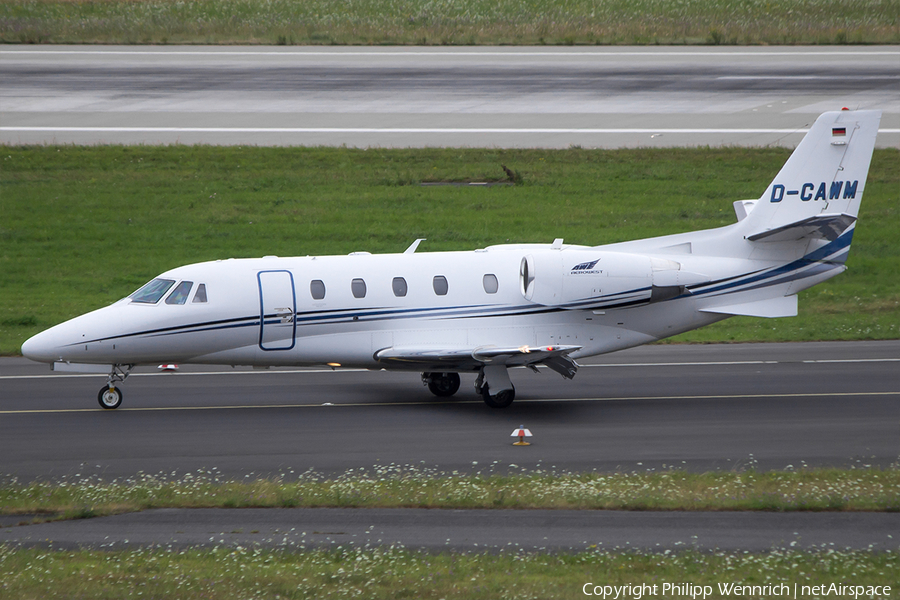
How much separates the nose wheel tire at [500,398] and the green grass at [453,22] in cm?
3729

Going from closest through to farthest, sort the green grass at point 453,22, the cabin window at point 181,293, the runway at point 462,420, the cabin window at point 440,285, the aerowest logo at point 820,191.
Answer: the runway at point 462,420 < the cabin window at point 181,293 < the cabin window at point 440,285 < the aerowest logo at point 820,191 < the green grass at point 453,22

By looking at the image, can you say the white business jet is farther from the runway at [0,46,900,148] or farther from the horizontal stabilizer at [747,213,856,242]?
the runway at [0,46,900,148]

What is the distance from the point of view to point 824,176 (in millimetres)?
21203

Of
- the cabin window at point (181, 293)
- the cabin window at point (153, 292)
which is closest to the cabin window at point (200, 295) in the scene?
the cabin window at point (181, 293)

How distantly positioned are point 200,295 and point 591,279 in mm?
7740

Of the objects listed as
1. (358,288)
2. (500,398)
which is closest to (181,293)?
(358,288)

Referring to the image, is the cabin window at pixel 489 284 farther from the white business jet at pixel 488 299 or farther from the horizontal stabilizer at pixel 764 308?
→ the horizontal stabilizer at pixel 764 308

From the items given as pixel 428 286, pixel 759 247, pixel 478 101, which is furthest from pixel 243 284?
pixel 478 101

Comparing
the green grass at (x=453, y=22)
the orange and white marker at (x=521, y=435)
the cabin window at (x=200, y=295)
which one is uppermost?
the green grass at (x=453, y=22)

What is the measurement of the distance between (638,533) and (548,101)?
3384 centimetres

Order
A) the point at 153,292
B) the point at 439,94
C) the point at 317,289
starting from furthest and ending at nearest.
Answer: the point at 439,94, the point at 317,289, the point at 153,292

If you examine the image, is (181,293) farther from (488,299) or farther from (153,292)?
(488,299)

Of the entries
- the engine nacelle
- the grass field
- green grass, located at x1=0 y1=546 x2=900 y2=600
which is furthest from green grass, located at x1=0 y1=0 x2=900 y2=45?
green grass, located at x1=0 y1=546 x2=900 y2=600

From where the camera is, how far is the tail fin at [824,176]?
2114cm
